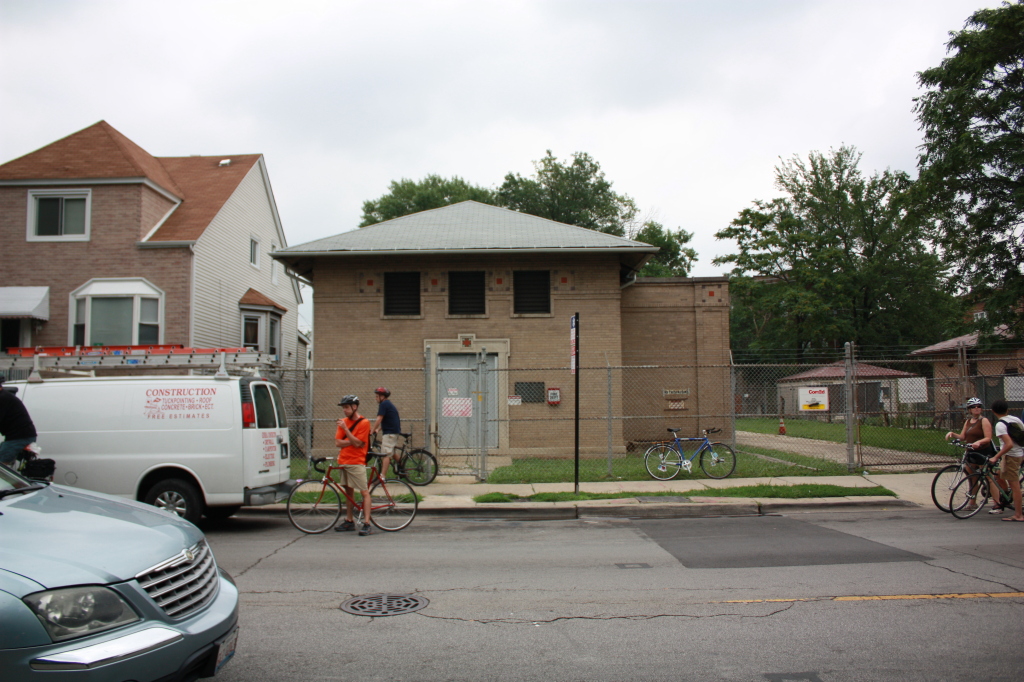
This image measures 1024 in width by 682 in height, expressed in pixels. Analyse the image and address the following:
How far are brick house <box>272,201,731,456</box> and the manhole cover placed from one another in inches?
450

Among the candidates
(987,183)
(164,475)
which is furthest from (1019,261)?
(164,475)

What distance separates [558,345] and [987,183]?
12.3 metres

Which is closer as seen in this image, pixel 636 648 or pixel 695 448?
pixel 636 648

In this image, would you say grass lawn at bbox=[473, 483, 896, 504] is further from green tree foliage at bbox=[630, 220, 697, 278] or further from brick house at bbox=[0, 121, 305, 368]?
green tree foliage at bbox=[630, 220, 697, 278]

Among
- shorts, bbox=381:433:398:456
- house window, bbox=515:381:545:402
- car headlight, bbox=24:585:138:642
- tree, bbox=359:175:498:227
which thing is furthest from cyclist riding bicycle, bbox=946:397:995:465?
tree, bbox=359:175:498:227

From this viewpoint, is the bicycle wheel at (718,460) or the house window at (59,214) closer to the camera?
the bicycle wheel at (718,460)

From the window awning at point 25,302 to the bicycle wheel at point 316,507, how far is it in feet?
47.5

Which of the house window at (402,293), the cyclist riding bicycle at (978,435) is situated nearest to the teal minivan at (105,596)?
the cyclist riding bicycle at (978,435)

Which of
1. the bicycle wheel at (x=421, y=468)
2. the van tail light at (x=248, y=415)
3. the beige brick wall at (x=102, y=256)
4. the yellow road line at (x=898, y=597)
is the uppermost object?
the beige brick wall at (x=102, y=256)

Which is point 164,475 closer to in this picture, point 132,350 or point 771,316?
point 132,350

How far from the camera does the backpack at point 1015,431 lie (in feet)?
31.6

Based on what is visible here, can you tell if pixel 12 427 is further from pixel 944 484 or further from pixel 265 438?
pixel 944 484

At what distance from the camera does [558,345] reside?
18.5 meters

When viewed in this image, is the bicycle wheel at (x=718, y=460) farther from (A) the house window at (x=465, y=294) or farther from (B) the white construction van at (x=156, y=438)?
(B) the white construction van at (x=156, y=438)
